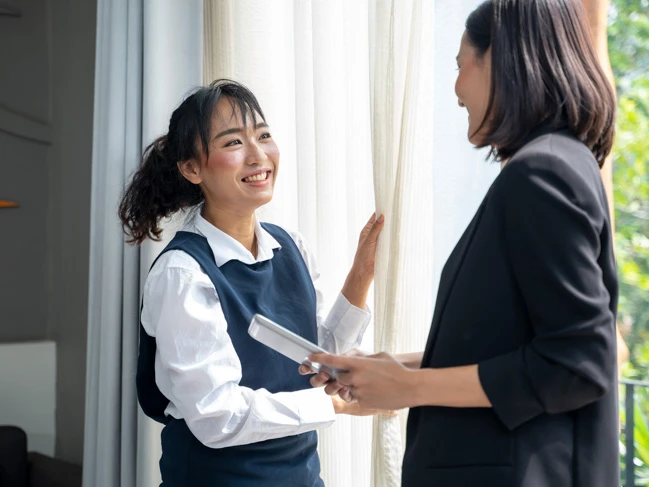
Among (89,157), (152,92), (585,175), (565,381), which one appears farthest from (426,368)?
(89,157)

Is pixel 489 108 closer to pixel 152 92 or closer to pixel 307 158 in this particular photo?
pixel 307 158

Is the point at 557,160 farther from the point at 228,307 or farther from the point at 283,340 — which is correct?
the point at 228,307

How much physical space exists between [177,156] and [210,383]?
0.43m

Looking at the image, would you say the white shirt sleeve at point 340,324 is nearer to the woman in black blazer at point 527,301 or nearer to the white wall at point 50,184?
the woman in black blazer at point 527,301

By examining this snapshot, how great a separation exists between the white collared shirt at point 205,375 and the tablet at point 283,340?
0.63 feet

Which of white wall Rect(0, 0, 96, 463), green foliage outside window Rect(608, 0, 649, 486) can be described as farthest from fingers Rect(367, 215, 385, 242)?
green foliage outside window Rect(608, 0, 649, 486)

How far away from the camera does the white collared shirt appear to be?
1217 mm

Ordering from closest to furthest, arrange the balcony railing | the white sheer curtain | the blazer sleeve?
the blazer sleeve, the white sheer curtain, the balcony railing

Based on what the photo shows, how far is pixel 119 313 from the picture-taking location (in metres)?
1.90

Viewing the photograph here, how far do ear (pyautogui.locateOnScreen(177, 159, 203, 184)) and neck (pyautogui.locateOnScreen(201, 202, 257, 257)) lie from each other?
0.05 meters

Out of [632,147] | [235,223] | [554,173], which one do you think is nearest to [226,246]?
[235,223]

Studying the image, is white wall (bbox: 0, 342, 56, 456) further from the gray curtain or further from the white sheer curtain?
the white sheer curtain

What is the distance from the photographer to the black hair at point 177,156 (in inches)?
54.7

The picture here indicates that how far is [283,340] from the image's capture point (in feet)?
3.46
